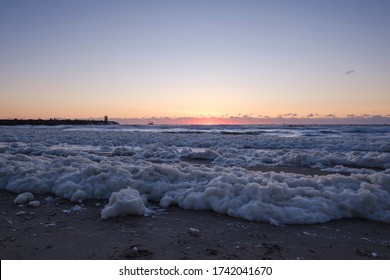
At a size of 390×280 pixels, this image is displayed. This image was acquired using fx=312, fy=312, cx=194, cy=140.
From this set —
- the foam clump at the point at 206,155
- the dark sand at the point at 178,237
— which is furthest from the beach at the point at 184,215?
the foam clump at the point at 206,155

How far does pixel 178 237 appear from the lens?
3.55 meters

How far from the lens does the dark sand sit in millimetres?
3152

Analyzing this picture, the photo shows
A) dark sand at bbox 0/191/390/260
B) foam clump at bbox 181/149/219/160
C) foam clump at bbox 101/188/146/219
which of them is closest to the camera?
dark sand at bbox 0/191/390/260

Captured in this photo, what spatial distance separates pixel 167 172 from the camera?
578 centimetres

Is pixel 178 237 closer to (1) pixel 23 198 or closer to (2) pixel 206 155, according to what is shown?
(1) pixel 23 198

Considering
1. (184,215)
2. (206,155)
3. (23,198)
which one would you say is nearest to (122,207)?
(184,215)

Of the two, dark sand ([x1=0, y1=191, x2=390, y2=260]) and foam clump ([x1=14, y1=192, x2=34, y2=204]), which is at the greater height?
foam clump ([x1=14, y1=192, x2=34, y2=204])

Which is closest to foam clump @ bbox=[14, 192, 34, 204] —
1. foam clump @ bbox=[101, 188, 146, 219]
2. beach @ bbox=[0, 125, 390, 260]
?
beach @ bbox=[0, 125, 390, 260]

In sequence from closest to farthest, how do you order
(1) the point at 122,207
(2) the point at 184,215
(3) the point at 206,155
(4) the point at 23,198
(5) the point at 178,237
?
(5) the point at 178,237, (1) the point at 122,207, (2) the point at 184,215, (4) the point at 23,198, (3) the point at 206,155

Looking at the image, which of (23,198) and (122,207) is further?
(23,198)

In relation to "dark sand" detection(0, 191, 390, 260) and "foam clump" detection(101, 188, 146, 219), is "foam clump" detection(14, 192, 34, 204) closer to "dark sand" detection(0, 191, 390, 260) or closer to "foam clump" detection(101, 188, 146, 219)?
"dark sand" detection(0, 191, 390, 260)

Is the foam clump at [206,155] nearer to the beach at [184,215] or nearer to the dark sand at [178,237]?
the beach at [184,215]
